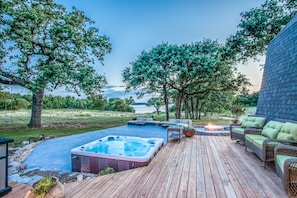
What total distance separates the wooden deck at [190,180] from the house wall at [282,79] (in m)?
1.91

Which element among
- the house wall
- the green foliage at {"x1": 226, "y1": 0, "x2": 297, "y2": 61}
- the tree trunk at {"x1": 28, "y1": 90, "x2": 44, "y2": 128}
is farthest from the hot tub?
the green foliage at {"x1": 226, "y1": 0, "x2": 297, "y2": 61}

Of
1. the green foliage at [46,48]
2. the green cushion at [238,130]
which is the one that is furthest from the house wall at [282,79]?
the green foliage at [46,48]

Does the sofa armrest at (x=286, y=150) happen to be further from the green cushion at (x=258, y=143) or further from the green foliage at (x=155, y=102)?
the green foliage at (x=155, y=102)

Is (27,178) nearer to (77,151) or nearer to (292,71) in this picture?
(77,151)

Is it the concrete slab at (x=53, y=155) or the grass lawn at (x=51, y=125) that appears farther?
the grass lawn at (x=51, y=125)

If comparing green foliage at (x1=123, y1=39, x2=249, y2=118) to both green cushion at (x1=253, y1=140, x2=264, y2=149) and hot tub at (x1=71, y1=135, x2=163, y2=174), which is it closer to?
hot tub at (x1=71, y1=135, x2=163, y2=174)

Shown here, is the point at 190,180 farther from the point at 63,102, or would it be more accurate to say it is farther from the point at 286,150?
the point at 63,102

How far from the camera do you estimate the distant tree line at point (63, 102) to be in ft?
38.6

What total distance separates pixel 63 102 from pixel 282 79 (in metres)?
22.2

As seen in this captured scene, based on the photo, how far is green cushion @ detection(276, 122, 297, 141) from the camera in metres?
3.29

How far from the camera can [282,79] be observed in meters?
5.07

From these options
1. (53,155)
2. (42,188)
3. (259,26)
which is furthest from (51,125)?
(259,26)

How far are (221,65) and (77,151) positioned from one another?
9.45m

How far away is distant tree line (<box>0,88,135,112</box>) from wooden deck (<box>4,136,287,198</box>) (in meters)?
8.03
